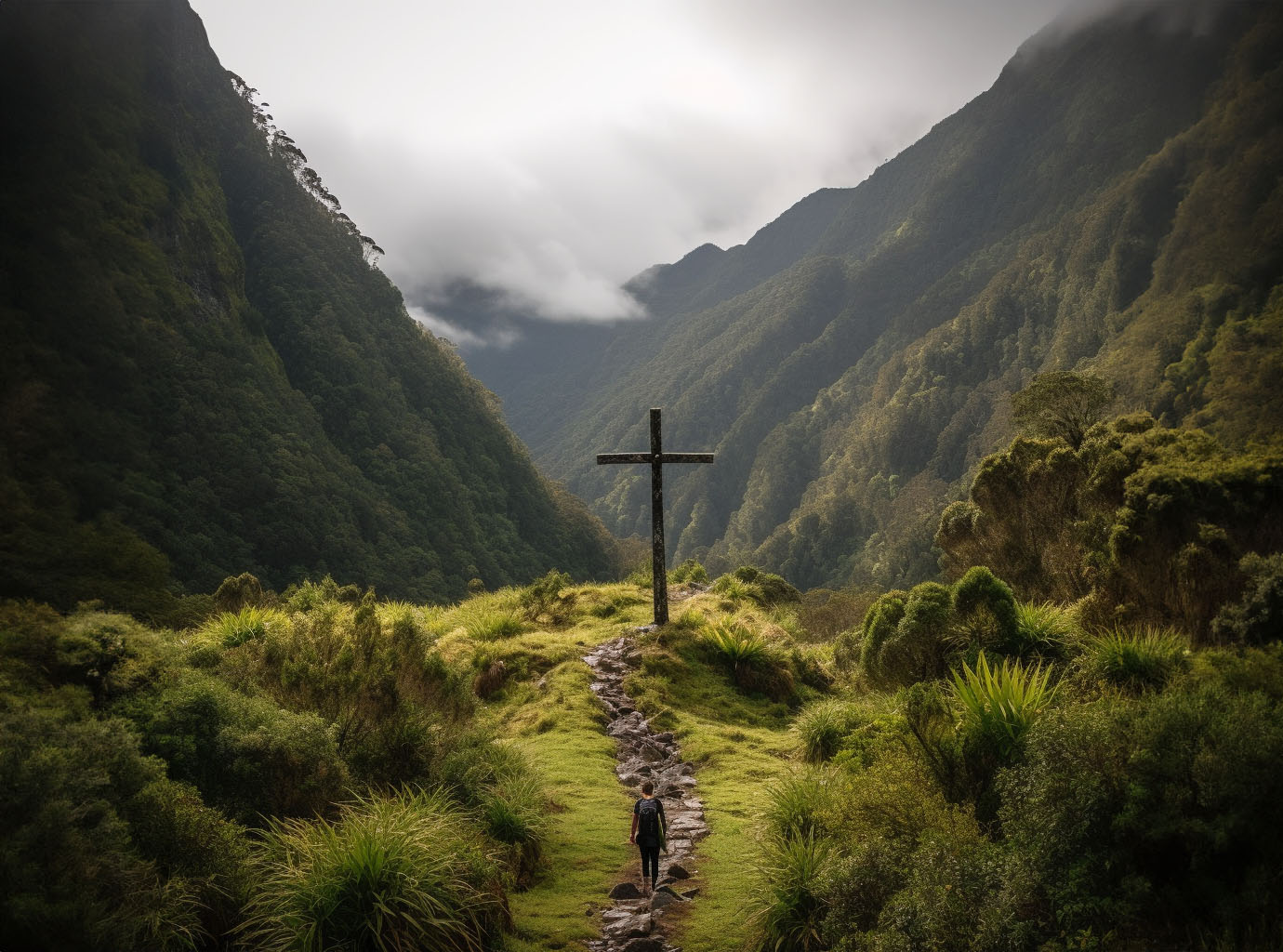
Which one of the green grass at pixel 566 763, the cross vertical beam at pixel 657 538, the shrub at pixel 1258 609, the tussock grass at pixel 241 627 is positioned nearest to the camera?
the shrub at pixel 1258 609

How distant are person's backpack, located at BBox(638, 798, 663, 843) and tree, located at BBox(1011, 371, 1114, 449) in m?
19.1

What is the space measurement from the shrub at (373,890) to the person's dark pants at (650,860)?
1609 millimetres

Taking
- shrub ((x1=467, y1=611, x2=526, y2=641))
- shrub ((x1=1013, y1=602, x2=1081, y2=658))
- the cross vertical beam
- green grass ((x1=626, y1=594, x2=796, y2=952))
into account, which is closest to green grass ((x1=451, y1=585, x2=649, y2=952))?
shrub ((x1=467, y1=611, x2=526, y2=641))

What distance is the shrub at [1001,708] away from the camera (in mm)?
6219

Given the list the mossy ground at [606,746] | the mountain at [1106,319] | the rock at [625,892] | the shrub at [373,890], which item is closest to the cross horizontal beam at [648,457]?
the mossy ground at [606,746]

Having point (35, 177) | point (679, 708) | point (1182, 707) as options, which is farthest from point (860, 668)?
point (35, 177)

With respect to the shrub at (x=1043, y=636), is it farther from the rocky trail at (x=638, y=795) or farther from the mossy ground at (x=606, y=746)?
the rocky trail at (x=638, y=795)

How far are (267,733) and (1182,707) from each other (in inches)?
251

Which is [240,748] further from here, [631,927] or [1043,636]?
[1043,636]

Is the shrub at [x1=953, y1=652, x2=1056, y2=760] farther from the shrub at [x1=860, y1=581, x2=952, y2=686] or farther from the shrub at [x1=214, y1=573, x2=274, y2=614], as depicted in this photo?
the shrub at [x1=214, y1=573, x2=274, y2=614]

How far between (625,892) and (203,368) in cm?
8280

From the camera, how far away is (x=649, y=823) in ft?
22.8

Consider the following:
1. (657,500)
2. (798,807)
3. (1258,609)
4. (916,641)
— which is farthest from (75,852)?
(657,500)

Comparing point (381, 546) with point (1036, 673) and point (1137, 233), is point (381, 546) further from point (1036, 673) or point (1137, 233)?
point (1137, 233)
